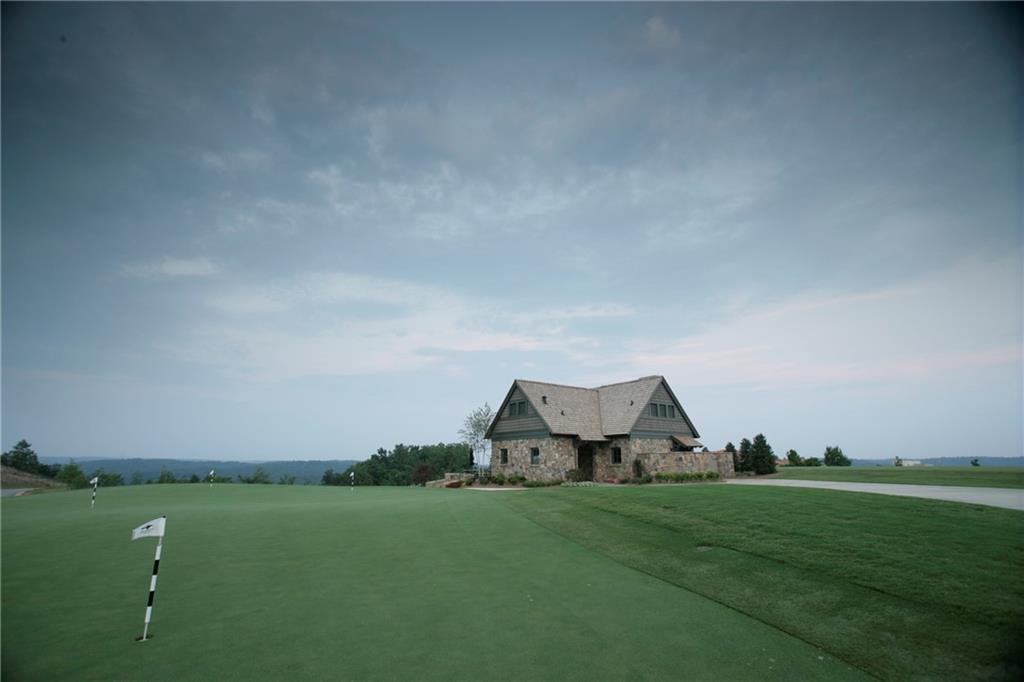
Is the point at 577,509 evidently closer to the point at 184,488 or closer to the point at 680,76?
the point at 680,76

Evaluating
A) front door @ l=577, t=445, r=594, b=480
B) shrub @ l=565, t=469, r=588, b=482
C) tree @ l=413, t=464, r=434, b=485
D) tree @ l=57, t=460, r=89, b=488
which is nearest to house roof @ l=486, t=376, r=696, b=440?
front door @ l=577, t=445, r=594, b=480

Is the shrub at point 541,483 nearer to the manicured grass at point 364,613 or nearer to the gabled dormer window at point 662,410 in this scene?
the gabled dormer window at point 662,410

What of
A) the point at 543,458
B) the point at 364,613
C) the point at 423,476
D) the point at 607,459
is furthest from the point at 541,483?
the point at 364,613

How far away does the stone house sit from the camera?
117ft


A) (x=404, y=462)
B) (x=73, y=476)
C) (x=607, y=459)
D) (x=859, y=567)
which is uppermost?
(x=859, y=567)

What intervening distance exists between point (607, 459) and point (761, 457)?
39.1ft

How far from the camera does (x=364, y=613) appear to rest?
773 centimetres

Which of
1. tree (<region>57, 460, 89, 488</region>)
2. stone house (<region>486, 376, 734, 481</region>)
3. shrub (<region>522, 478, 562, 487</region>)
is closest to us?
shrub (<region>522, 478, 562, 487</region>)

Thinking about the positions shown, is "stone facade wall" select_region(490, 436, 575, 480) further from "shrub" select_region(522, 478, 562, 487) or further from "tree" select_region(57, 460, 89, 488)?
"tree" select_region(57, 460, 89, 488)

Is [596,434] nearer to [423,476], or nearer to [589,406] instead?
[589,406]

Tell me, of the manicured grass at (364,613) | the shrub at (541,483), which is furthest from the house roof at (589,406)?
the manicured grass at (364,613)

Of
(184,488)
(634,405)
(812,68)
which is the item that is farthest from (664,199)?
(184,488)

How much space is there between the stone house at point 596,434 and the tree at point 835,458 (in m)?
16.1

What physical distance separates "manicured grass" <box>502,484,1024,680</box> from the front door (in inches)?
930
